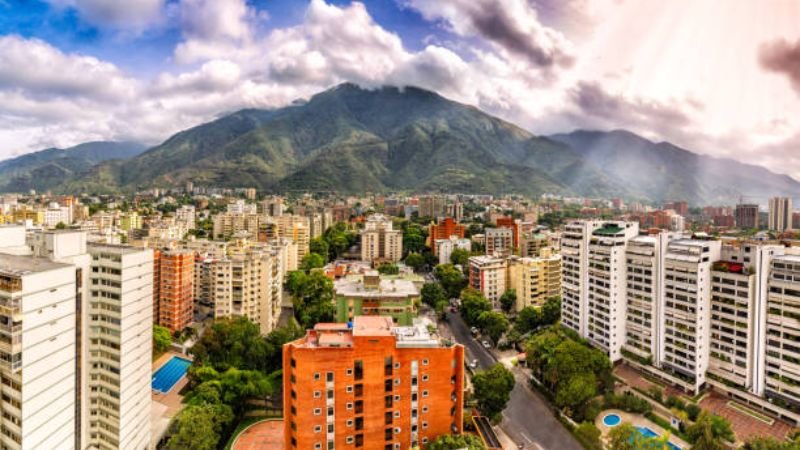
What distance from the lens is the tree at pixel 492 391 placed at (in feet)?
85.1

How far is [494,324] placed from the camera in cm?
3791

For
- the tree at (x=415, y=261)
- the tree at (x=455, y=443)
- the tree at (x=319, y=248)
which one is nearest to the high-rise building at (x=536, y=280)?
the tree at (x=415, y=261)

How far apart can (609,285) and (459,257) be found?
101 feet

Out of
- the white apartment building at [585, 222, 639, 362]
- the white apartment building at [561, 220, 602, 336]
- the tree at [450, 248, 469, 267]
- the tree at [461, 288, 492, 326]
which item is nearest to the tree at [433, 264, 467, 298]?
the tree at [450, 248, 469, 267]

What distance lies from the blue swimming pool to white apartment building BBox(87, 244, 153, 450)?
409 inches

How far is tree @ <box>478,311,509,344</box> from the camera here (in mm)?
37719

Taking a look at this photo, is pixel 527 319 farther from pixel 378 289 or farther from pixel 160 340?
pixel 160 340

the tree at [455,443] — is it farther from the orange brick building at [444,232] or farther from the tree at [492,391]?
the orange brick building at [444,232]

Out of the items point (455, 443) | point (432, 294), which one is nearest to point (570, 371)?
point (455, 443)

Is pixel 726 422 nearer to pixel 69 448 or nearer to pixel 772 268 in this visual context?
pixel 772 268

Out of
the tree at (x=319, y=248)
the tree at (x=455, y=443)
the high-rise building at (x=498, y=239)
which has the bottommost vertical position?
the tree at (x=455, y=443)

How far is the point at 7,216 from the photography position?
6900cm

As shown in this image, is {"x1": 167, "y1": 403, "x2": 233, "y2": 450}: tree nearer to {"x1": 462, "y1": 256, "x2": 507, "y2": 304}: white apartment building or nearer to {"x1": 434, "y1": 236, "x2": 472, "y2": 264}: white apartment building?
{"x1": 462, "y1": 256, "x2": 507, "y2": 304}: white apartment building

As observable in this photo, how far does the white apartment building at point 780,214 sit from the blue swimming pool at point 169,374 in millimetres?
89112
